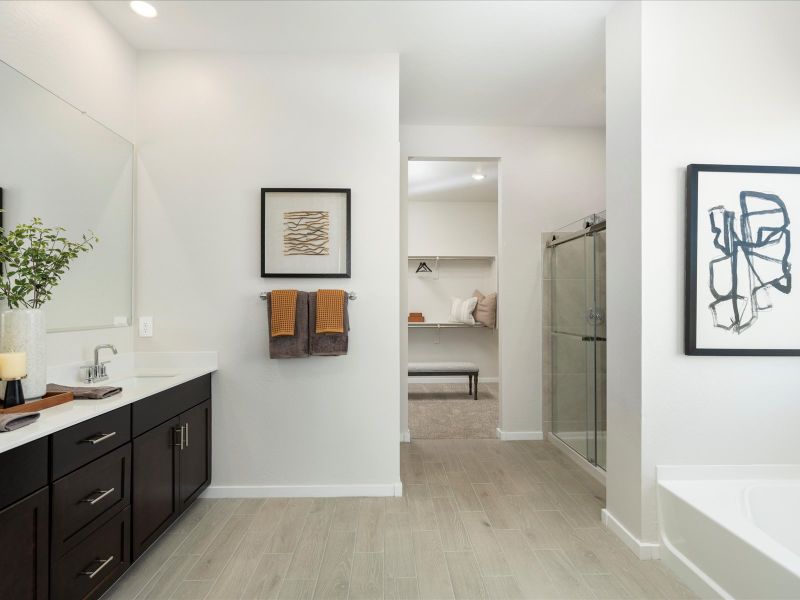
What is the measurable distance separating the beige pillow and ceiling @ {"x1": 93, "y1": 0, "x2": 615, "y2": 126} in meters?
3.11

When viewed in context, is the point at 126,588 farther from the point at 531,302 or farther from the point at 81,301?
the point at 531,302

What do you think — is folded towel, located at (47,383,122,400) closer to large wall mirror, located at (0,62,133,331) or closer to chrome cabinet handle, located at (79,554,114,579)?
large wall mirror, located at (0,62,133,331)

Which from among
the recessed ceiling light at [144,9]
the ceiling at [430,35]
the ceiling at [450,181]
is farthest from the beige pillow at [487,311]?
the recessed ceiling light at [144,9]

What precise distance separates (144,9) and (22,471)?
89.7 inches

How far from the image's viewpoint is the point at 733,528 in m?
1.72

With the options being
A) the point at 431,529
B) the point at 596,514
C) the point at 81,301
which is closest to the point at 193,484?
the point at 81,301

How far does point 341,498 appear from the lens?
2.76 meters

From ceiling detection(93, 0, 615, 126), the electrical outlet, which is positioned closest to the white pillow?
ceiling detection(93, 0, 615, 126)

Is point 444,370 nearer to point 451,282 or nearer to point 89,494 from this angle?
point 451,282

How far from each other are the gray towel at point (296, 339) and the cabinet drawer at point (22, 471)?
1310 millimetres

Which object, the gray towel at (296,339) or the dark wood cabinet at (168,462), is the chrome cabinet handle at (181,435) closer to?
the dark wood cabinet at (168,462)

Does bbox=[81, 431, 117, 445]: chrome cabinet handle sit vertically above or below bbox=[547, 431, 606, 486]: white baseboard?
above

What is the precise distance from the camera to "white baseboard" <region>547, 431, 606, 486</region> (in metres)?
3.05

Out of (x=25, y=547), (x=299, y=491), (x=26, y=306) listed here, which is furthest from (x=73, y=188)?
(x=299, y=491)
